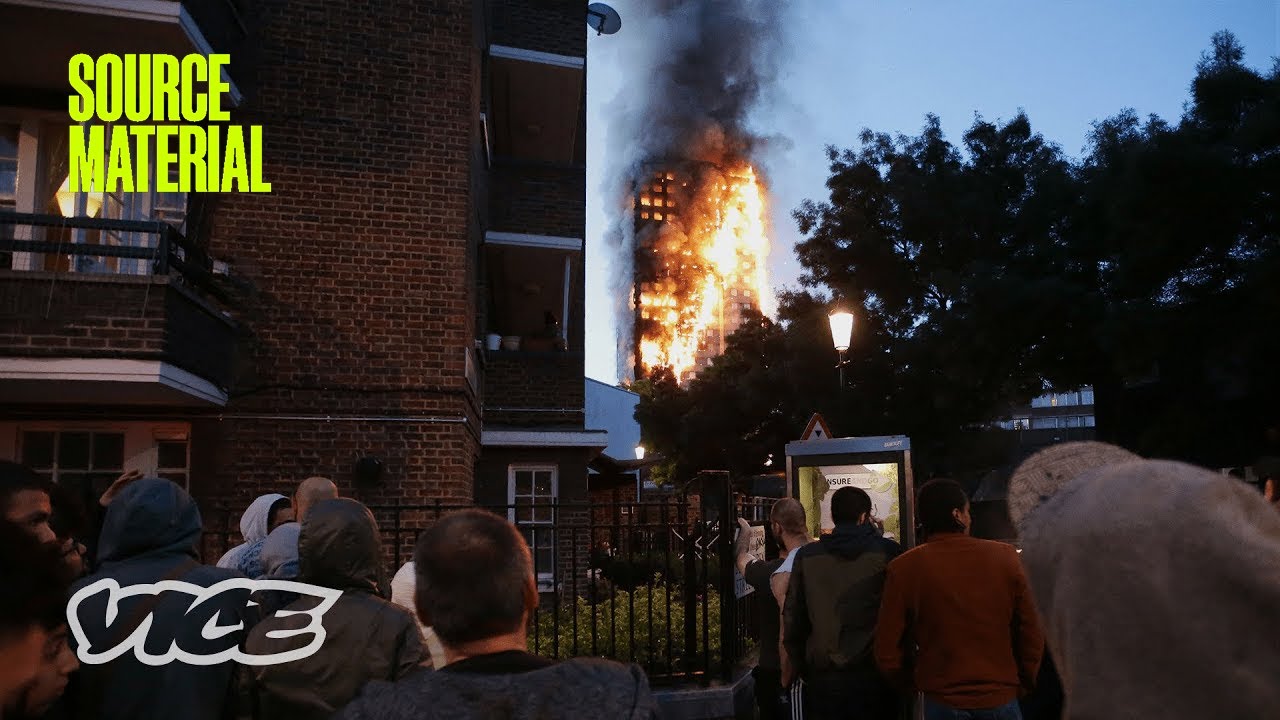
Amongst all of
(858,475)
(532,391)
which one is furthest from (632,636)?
(532,391)

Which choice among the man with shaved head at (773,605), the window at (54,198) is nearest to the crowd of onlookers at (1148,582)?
the man with shaved head at (773,605)

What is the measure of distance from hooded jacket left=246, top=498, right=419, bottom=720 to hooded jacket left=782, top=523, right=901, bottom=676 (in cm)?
220

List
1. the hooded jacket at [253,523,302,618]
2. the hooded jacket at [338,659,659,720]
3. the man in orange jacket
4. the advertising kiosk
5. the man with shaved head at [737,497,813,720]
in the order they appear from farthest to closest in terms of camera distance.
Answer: the advertising kiosk → the man with shaved head at [737,497,813,720] → the man in orange jacket → the hooded jacket at [253,523,302,618] → the hooded jacket at [338,659,659,720]

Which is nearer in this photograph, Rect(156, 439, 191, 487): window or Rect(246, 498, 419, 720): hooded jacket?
Rect(246, 498, 419, 720): hooded jacket

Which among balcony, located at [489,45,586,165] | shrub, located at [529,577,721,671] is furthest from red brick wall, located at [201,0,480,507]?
balcony, located at [489,45,586,165]

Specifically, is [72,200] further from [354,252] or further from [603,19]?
[603,19]

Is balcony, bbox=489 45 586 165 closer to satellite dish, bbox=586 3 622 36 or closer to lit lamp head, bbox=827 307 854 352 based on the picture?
satellite dish, bbox=586 3 622 36

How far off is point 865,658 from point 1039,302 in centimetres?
2147

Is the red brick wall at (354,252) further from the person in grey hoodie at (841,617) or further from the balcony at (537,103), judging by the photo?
the person in grey hoodie at (841,617)

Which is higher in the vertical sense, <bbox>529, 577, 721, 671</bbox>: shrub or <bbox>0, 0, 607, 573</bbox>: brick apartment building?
<bbox>0, 0, 607, 573</bbox>: brick apartment building

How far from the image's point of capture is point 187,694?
3.33m

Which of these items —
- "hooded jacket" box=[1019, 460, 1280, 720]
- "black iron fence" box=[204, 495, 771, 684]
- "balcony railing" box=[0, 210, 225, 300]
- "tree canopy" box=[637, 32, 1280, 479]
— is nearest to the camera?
"hooded jacket" box=[1019, 460, 1280, 720]

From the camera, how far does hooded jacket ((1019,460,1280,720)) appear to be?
123 centimetres

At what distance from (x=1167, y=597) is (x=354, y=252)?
10.4m
